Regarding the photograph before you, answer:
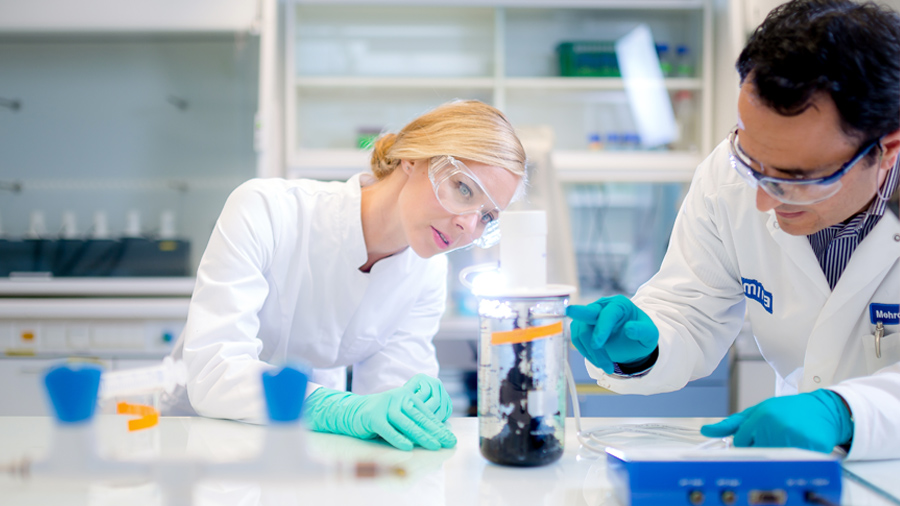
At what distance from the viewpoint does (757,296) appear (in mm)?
1151

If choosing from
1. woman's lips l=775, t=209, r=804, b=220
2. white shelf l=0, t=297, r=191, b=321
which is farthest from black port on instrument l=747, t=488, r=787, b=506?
white shelf l=0, t=297, r=191, b=321

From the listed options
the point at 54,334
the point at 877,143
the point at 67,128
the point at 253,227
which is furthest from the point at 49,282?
the point at 877,143

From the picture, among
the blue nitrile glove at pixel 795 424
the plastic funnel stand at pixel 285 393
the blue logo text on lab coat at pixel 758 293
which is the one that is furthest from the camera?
the blue logo text on lab coat at pixel 758 293

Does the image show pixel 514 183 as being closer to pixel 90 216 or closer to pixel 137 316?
pixel 137 316

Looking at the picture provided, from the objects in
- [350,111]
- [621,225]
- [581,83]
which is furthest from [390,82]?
[621,225]

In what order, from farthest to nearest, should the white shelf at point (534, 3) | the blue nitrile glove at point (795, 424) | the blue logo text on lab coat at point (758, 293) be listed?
the white shelf at point (534, 3) → the blue logo text on lab coat at point (758, 293) → the blue nitrile glove at point (795, 424)

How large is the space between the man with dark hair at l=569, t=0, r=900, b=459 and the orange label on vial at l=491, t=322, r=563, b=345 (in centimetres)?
10

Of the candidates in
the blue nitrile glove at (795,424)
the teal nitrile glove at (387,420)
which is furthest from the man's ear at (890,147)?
the teal nitrile glove at (387,420)

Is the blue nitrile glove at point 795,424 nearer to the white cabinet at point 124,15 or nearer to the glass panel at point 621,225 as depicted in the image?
the glass panel at point 621,225

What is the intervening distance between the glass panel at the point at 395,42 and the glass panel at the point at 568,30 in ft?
0.43

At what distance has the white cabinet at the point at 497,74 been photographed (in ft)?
9.02

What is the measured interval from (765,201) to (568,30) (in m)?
2.25

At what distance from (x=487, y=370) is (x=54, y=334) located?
215 centimetres

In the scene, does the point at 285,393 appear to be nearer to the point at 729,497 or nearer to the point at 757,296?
the point at 729,497
